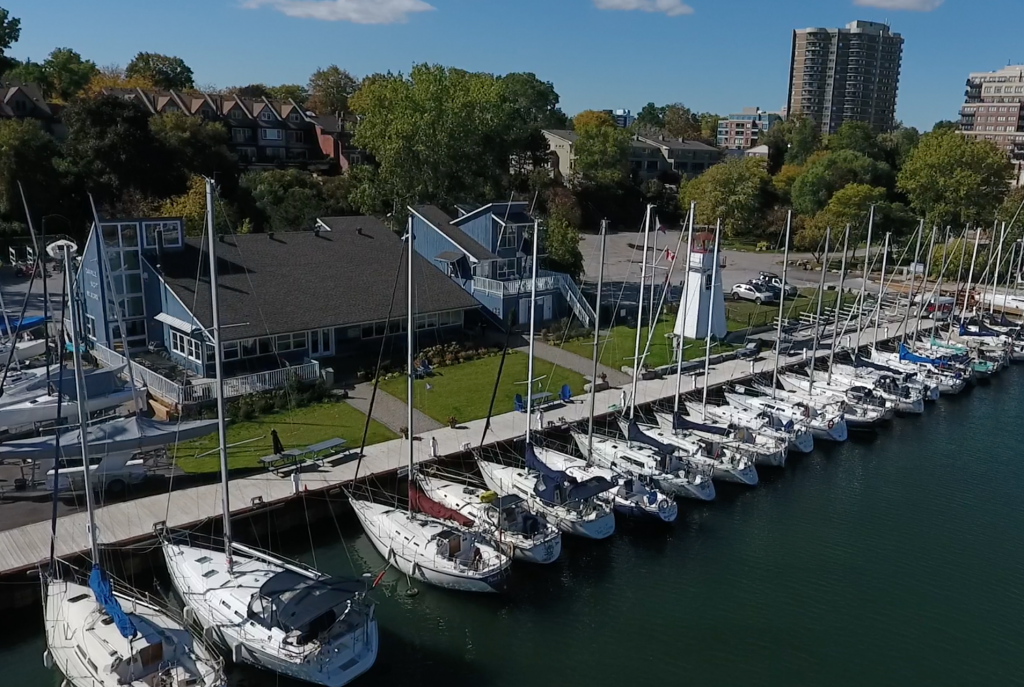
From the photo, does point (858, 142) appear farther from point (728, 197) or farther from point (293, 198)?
point (293, 198)

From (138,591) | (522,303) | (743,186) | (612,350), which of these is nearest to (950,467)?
(612,350)

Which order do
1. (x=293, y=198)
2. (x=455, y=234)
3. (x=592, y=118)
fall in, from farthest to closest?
(x=592, y=118), (x=293, y=198), (x=455, y=234)

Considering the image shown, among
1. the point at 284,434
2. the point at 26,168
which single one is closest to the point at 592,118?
the point at 26,168

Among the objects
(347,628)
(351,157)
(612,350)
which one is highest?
(351,157)

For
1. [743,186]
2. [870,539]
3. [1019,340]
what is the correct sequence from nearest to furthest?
[870,539] < [1019,340] < [743,186]

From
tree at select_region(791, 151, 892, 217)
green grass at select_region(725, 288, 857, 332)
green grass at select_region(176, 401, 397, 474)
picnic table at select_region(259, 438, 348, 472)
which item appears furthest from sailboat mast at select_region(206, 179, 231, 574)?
tree at select_region(791, 151, 892, 217)

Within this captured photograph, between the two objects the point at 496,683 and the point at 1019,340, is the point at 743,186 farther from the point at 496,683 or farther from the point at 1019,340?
the point at 496,683

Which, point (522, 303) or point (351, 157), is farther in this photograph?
point (351, 157)
